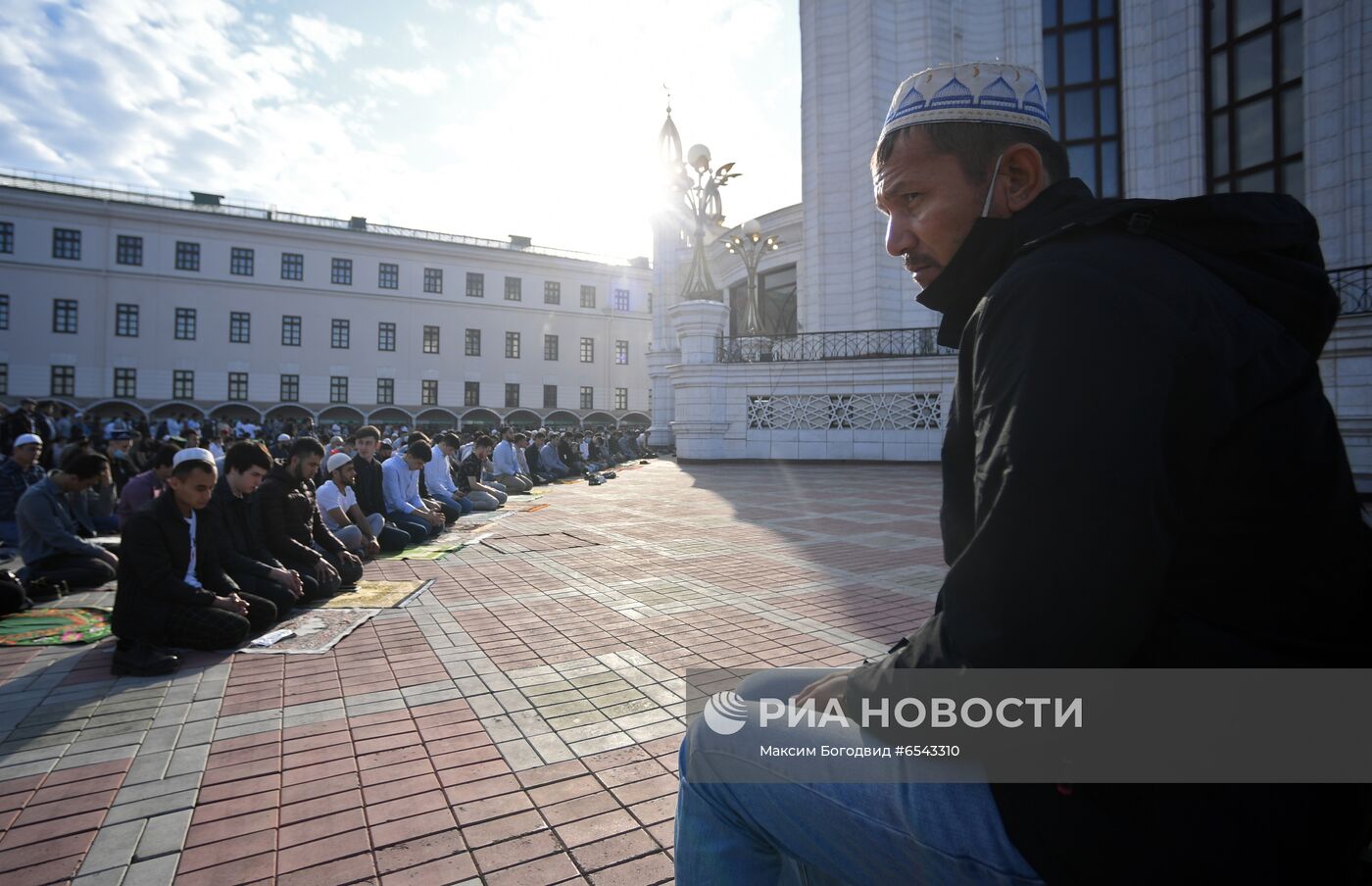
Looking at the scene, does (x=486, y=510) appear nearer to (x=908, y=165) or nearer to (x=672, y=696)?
(x=672, y=696)

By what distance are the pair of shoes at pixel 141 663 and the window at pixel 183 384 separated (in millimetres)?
45202

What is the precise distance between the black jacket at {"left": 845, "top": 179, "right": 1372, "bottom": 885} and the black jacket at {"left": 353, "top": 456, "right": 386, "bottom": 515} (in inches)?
337

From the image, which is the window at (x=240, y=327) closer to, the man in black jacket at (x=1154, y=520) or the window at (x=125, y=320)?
the window at (x=125, y=320)

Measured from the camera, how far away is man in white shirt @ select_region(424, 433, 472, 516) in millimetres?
10977

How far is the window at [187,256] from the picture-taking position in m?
41.3

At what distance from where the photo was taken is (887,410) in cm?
2036

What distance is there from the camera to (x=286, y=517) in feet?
19.2

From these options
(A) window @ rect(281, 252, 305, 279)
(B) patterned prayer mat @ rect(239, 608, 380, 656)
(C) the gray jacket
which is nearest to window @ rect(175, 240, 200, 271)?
(A) window @ rect(281, 252, 305, 279)

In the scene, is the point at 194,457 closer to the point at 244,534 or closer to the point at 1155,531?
the point at 244,534

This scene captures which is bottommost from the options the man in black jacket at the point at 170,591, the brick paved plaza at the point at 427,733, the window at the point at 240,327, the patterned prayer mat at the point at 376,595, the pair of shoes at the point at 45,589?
the brick paved plaza at the point at 427,733

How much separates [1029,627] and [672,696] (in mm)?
2913

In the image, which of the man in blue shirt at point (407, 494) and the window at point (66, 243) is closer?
the man in blue shirt at point (407, 494)

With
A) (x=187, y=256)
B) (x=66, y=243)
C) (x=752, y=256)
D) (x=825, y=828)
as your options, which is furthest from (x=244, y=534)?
(x=66, y=243)

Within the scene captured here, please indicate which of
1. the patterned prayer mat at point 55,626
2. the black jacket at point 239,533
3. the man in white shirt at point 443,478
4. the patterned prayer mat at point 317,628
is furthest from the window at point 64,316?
the patterned prayer mat at point 317,628
